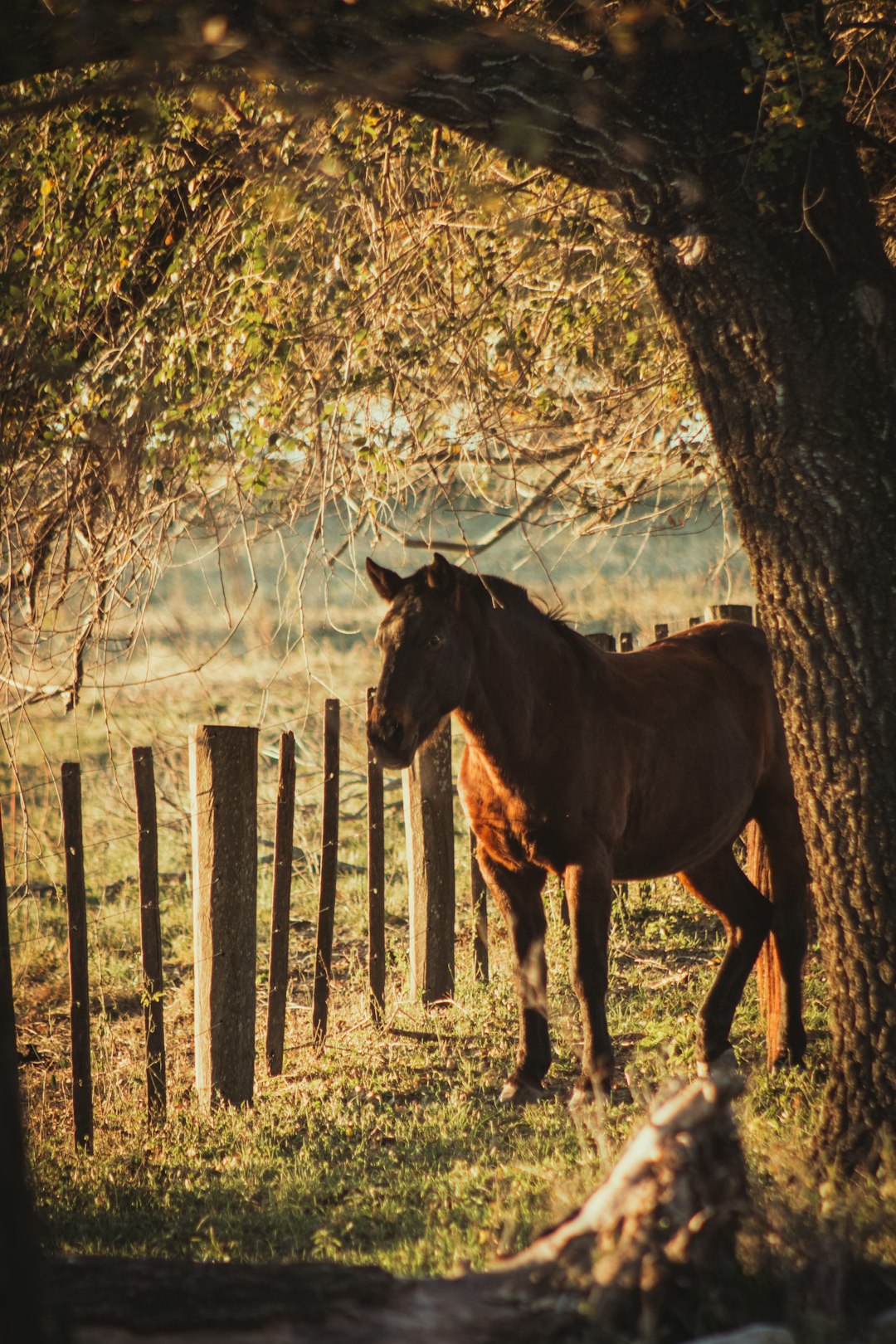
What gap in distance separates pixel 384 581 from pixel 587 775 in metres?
1.26

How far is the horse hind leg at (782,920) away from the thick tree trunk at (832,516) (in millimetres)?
1682

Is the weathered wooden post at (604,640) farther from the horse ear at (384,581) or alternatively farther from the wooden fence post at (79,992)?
the wooden fence post at (79,992)

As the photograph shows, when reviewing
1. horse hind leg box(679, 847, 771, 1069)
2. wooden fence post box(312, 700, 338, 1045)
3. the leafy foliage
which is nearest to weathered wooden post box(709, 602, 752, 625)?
the leafy foliage

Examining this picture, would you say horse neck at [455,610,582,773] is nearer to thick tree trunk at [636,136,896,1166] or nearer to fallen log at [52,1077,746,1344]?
thick tree trunk at [636,136,896,1166]

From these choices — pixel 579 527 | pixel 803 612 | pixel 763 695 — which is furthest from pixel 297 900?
pixel 803 612

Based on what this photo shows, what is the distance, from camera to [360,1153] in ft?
15.6

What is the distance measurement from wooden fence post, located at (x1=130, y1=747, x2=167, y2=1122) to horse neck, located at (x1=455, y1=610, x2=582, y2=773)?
5.25 ft

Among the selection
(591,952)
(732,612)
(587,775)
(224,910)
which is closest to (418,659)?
(587,775)

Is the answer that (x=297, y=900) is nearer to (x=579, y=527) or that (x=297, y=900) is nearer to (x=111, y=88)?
(x=579, y=527)

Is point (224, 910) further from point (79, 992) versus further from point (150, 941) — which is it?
point (79, 992)

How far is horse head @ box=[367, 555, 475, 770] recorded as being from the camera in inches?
185

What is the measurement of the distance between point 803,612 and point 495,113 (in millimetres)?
1973

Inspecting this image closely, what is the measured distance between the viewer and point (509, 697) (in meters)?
5.07

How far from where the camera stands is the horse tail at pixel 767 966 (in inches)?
216
